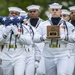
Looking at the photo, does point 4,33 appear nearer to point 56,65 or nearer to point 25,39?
point 25,39

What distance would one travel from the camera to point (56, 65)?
22797 mm

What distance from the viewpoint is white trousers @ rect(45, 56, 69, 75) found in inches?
886

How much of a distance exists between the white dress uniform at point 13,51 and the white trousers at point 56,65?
0.67 metres

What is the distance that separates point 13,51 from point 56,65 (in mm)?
1215

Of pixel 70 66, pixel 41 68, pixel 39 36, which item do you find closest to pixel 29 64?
pixel 41 68

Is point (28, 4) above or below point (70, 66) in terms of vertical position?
above

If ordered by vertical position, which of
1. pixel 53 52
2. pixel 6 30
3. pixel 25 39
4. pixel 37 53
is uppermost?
pixel 6 30

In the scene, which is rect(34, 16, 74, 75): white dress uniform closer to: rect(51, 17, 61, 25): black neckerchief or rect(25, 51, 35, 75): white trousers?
rect(51, 17, 61, 25): black neckerchief

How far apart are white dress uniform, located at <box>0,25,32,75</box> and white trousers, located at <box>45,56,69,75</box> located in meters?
0.67

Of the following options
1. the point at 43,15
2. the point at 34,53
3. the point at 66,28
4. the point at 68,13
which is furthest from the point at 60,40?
the point at 43,15

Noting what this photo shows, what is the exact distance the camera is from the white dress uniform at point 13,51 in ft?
74.4

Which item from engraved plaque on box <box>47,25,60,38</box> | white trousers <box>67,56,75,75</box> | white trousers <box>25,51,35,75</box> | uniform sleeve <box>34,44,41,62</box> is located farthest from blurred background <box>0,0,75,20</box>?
engraved plaque on box <box>47,25,60,38</box>

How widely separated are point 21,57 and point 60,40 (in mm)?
1150

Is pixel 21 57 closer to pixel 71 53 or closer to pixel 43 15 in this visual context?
pixel 71 53
